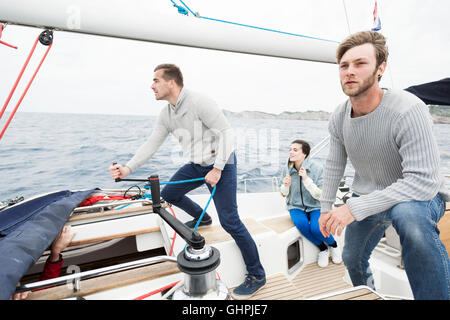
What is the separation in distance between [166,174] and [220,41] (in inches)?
173

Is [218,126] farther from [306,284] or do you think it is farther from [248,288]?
[306,284]

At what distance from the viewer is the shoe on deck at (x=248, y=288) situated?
154 cm

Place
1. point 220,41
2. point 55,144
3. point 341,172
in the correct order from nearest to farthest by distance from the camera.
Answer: point 341,172
point 220,41
point 55,144

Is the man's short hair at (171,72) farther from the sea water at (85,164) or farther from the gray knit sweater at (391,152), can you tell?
the sea water at (85,164)

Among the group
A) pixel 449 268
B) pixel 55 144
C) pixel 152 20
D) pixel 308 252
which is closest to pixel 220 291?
pixel 449 268

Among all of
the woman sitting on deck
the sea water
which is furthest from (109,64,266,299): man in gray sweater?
the sea water

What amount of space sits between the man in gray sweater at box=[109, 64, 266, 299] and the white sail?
27cm

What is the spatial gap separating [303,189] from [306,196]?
7 cm

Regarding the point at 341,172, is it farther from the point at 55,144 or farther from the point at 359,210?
the point at 55,144

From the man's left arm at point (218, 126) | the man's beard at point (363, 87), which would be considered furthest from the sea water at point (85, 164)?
the man's beard at point (363, 87)

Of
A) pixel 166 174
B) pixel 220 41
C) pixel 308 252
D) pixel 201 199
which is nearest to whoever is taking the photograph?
pixel 220 41

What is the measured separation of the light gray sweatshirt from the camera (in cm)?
146

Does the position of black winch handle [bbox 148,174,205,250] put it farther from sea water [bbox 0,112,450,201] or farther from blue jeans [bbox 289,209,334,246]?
sea water [bbox 0,112,450,201]
